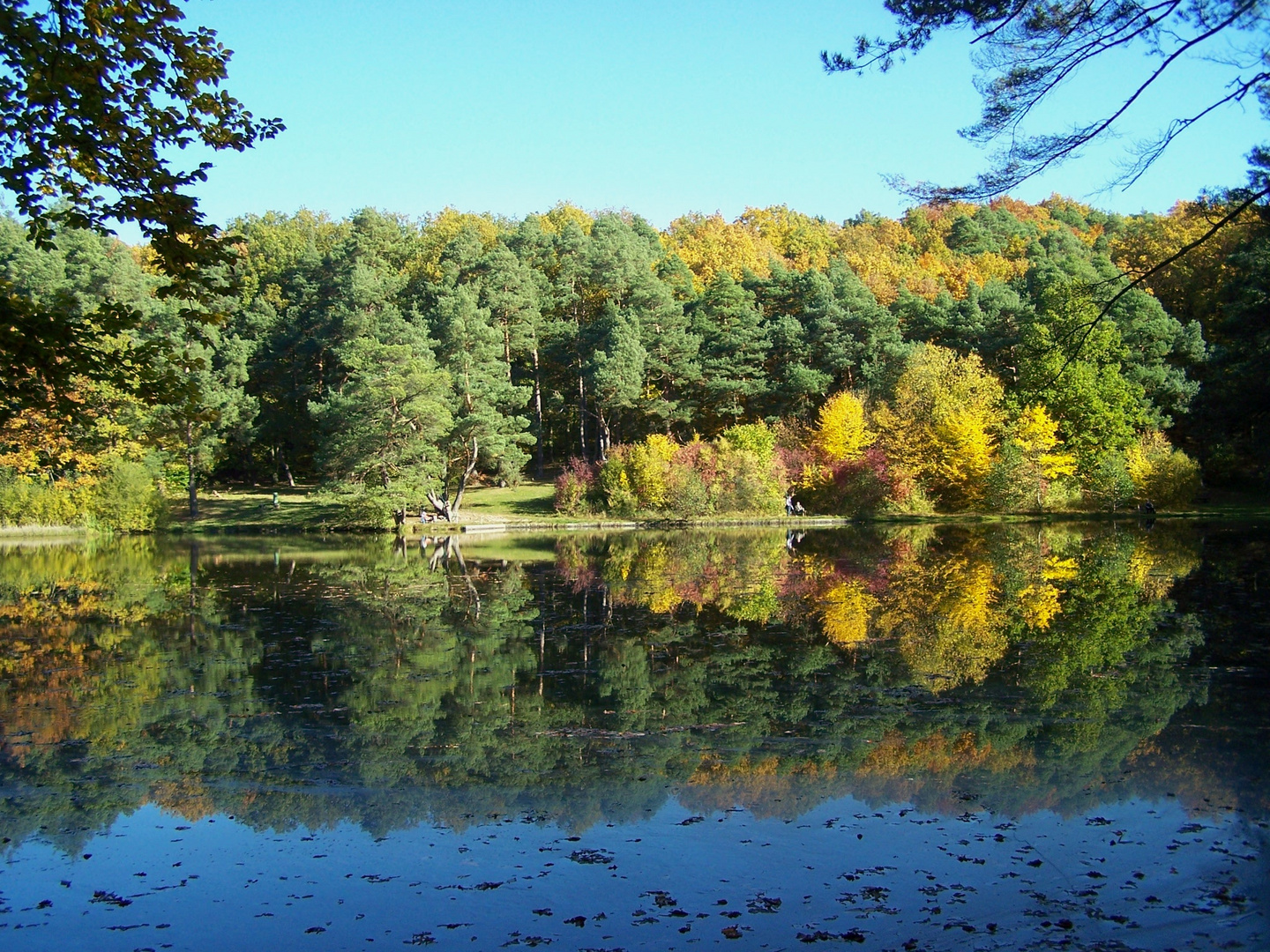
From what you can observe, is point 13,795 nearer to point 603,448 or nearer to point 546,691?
point 546,691

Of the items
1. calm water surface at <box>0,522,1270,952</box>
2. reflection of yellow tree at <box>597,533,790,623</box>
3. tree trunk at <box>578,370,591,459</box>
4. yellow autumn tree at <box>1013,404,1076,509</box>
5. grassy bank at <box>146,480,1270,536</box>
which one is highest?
tree trunk at <box>578,370,591,459</box>

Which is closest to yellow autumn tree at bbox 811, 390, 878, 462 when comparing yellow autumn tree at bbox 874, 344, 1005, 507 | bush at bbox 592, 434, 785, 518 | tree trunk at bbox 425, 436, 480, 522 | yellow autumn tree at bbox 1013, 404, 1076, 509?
yellow autumn tree at bbox 874, 344, 1005, 507

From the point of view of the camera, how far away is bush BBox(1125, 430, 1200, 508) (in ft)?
125

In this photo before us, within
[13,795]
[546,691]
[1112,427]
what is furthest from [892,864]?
[1112,427]

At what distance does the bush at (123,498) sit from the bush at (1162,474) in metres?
38.0

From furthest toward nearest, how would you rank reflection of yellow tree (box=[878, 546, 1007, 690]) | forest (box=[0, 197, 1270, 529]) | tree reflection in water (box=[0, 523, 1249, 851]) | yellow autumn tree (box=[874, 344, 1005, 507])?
yellow autumn tree (box=[874, 344, 1005, 507]) < forest (box=[0, 197, 1270, 529]) < reflection of yellow tree (box=[878, 546, 1007, 690]) < tree reflection in water (box=[0, 523, 1249, 851])

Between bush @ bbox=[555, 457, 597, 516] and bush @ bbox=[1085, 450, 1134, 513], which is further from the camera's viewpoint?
bush @ bbox=[555, 457, 597, 516]

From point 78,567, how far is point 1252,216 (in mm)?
24586

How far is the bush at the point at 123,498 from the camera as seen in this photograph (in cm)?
3666

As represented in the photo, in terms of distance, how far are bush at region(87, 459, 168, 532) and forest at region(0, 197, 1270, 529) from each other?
0.37 feet

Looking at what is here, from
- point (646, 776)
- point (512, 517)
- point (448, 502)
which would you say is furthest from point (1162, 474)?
point (646, 776)

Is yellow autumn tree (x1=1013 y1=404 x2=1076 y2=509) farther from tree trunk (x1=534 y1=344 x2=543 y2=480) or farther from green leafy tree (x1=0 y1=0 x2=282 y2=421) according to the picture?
green leafy tree (x1=0 y1=0 x2=282 y2=421)

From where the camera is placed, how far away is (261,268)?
59.7 meters

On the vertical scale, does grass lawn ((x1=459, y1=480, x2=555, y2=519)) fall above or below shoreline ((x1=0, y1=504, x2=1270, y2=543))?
above
